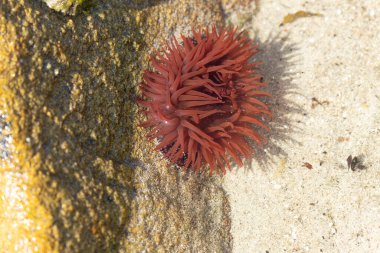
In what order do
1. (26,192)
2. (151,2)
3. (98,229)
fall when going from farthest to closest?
(151,2), (98,229), (26,192)

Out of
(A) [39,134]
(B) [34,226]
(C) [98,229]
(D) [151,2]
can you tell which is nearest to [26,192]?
(B) [34,226]

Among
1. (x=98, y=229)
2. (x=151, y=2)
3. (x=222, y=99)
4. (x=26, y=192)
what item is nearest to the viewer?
(x=26, y=192)

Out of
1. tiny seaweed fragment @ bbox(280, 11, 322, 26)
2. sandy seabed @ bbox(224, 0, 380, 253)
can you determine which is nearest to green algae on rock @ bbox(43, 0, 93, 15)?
sandy seabed @ bbox(224, 0, 380, 253)

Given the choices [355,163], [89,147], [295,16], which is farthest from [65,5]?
[355,163]

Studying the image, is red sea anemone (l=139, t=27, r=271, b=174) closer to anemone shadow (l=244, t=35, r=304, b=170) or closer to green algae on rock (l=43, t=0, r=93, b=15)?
anemone shadow (l=244, t=35, r=304, b=170)

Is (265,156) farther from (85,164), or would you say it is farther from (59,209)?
(59,209)

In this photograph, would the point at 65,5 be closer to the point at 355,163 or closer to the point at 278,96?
the point at 278,96

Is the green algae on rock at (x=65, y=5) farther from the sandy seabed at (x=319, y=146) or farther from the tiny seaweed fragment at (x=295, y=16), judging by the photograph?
the tiny seaweed fragment at (x=295, y=16)
